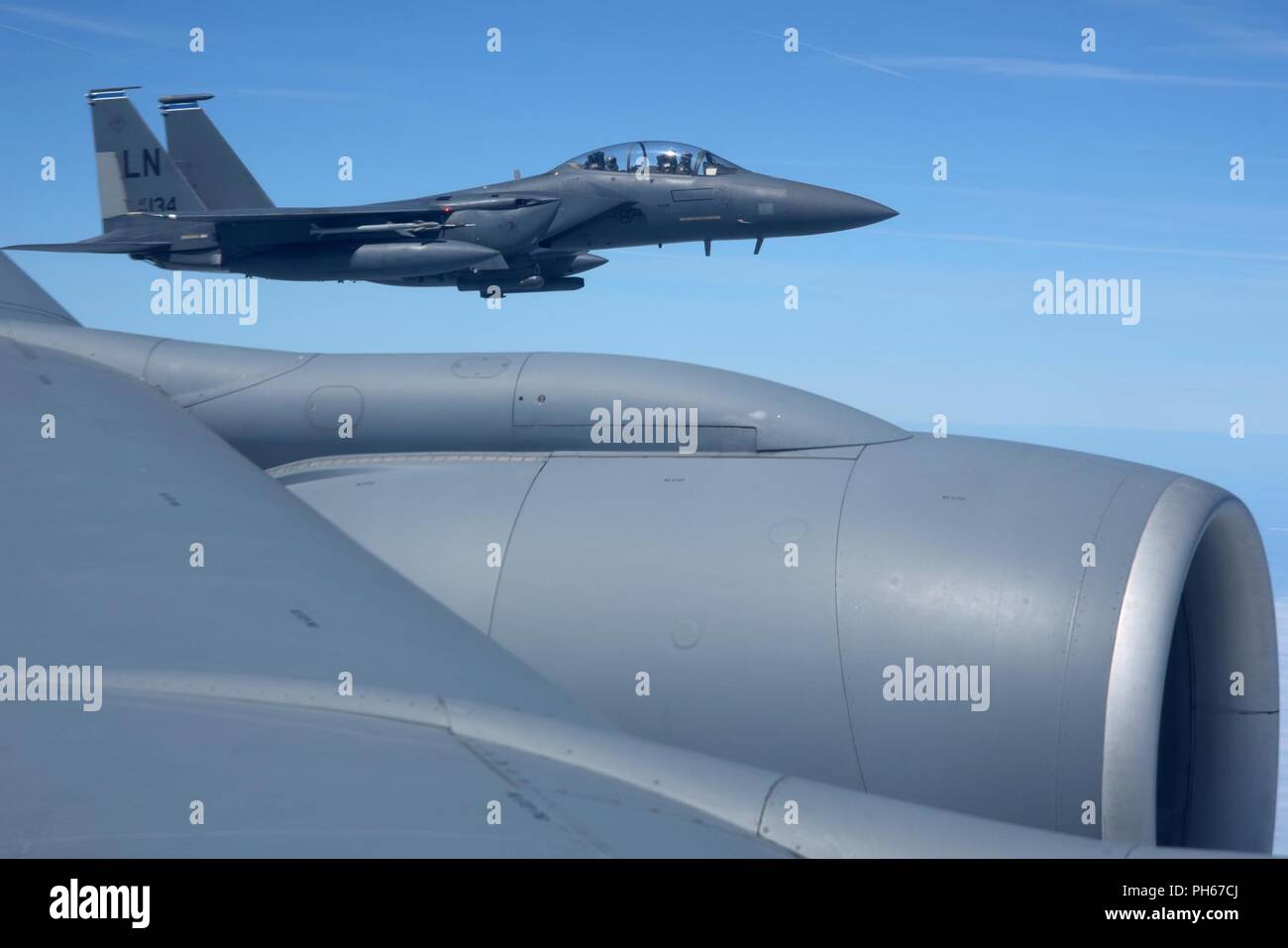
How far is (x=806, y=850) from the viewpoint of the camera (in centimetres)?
160

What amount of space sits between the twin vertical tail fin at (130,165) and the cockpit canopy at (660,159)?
12758 mm

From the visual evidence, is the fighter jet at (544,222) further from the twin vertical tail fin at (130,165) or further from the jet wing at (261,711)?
the jet wing at (261,711)

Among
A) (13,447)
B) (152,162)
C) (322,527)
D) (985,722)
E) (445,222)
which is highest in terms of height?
(152,162)

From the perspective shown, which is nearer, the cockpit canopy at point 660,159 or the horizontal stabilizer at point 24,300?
the horizontal stabilizer at point 24,300

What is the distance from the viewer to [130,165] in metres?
26.3

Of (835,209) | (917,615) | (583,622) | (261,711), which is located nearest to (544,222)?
(835,209)

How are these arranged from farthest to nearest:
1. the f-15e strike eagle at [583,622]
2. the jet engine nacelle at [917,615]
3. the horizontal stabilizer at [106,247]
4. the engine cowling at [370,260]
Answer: the horizontal stabilizer at [106,247] < the engine cowling at [370,260] < the jet engine nacelle at [917,615] < the f-15e strike eagle at [583,622]

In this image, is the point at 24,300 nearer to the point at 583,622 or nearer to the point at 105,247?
the point at 583,622

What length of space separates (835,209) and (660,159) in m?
3.21

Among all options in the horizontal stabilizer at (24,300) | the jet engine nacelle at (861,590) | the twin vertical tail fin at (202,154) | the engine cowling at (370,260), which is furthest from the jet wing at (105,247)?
the jet engine nacelle at (861,590)

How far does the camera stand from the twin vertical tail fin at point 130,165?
26.1m

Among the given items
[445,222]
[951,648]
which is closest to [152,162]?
[445,222]
